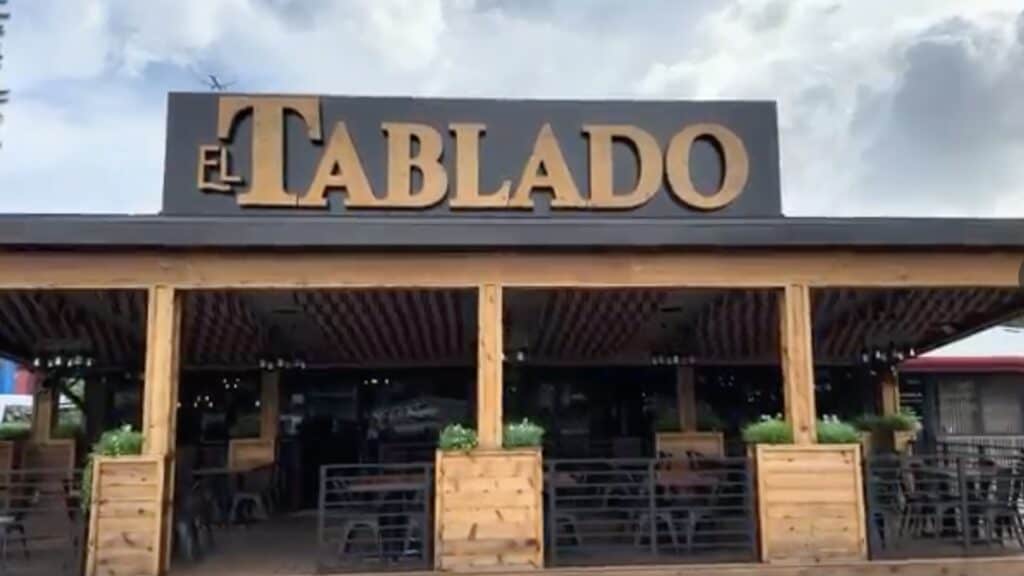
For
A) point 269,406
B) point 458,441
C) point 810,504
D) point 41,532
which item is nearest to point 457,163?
point 458,441

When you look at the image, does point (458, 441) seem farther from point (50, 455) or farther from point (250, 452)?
point (50, 455)

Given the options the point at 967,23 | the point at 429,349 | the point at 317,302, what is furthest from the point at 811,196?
the point at 317,302

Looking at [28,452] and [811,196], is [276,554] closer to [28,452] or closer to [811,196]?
[28,452]

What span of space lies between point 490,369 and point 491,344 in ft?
0.64

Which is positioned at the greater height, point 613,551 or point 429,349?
Result: point 429,349

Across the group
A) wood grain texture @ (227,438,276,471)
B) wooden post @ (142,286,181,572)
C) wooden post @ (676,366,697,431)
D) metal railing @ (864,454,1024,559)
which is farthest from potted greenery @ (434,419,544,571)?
wooden post @ (676,366,697,431)

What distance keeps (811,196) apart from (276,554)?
1623 cm

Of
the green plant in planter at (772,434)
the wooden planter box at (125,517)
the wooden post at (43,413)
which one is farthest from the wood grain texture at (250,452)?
the green plant in planter at (772,434)

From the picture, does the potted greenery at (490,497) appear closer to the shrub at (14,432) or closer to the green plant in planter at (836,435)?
the green plant in planter at (836,435)

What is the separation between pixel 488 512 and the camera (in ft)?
23.3

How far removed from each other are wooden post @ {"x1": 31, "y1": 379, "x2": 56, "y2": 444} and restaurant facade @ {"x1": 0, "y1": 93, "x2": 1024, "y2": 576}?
0.10 ft

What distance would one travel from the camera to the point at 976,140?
18.4m

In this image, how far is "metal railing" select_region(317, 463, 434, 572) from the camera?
7195 mm

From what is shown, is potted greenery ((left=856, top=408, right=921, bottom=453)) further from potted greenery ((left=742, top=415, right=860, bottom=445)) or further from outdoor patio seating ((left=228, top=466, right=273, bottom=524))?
outdoor patio seating ((left=228, top=466, right=273, bottom=524))
